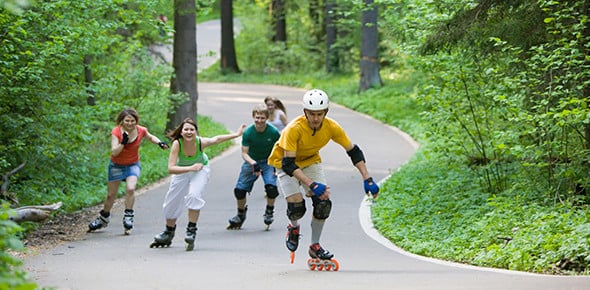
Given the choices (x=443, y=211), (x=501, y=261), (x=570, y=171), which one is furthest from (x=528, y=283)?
(x=443, y=211)

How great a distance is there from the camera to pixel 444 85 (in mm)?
14773

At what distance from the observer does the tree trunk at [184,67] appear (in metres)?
22.7

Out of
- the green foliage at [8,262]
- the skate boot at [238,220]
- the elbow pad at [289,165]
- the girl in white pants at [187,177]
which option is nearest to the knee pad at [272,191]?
the skate boot at [238,220]

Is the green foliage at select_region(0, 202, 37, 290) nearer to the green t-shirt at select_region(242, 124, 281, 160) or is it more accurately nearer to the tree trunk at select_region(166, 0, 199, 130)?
the green t-shirt at select_region(242, 124, 281, 160)

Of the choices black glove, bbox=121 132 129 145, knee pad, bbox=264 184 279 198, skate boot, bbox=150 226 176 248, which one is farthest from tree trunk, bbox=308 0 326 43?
skate boot, bbox=150 226 176 248

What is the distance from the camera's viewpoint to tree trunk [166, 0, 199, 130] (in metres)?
22.7

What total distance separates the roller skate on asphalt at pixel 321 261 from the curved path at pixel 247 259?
146 millimetres

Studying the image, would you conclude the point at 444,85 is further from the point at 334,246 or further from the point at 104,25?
the point at 104,25

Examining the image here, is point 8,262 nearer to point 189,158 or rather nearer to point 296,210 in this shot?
point 296,210

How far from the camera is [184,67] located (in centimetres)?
2327

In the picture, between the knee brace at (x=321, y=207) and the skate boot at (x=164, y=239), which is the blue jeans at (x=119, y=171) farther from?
the knee brace at (x=321, y=207)

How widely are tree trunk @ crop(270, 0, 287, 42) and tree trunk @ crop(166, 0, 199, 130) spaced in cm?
2254

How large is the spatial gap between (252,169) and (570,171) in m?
4.51

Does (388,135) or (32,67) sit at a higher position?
(32,67)
